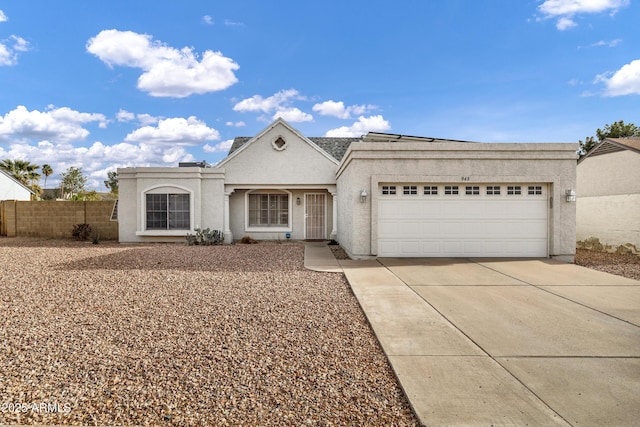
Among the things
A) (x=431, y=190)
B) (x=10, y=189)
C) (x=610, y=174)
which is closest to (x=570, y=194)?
(x=431, y=190)

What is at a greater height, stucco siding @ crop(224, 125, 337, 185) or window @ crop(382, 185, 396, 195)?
stucco siding @ crop(224, 125, 337, 185)

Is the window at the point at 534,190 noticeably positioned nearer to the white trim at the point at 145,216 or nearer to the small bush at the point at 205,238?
the small bush at the point at 205,238

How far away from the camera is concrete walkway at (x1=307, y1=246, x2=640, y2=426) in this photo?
335 cm

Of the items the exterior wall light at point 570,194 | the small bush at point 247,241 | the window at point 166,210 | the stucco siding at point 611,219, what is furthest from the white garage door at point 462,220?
the window at point 166,210

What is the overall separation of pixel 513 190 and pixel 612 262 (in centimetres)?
362

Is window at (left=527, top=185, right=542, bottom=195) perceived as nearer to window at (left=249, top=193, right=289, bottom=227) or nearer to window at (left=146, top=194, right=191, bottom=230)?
window at (left=249, top=193, right=289, bottom=227)

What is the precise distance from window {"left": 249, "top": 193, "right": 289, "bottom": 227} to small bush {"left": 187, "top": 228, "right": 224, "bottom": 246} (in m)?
2.13

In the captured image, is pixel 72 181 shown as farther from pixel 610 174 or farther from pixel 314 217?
pixel 610 174

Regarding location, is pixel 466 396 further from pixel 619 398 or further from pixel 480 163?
pixel 480 163

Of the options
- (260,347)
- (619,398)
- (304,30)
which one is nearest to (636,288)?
(619,398)

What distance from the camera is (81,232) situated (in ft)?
59.4

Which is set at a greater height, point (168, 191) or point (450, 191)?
point (168, 191)

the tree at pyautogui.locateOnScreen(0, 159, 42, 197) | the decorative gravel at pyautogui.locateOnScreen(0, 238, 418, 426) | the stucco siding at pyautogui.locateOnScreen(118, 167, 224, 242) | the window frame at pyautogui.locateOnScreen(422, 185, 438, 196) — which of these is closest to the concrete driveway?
the decorative gravel at pyautogui.locateOnScreen(0, 238, 418, 426)

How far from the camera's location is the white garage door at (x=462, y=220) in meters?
11.8
